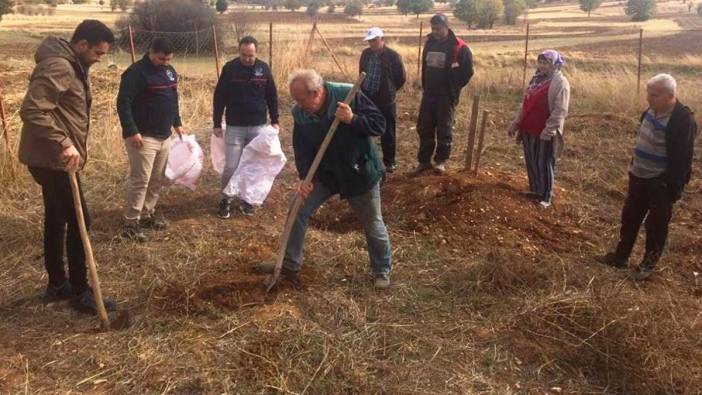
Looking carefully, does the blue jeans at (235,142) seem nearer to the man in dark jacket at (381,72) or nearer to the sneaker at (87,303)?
the man in dark jacket at (381,72)

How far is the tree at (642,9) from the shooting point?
51.5 m

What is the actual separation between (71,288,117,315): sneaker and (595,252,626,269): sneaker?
345 cm

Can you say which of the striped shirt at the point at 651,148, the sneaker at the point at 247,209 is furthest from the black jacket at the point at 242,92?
the striped shirt at the point at 651,148

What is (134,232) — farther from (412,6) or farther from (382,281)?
(412,6)

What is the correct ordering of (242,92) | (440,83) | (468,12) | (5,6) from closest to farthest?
(242,92) → (440,83) → (5,6) → (468,12)

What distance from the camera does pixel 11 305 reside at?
11.6ft

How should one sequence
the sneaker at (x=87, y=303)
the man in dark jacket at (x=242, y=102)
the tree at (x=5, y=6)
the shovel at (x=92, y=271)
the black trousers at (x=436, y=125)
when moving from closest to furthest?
1. the shovel at (x=92, y=271)
2. the sneaker at (x=87, y=303)
3. the man in dark jacket at (x=242, y=102)
4. the black trousers at (x=436, y=125)
5. the tree at (x=5, y=6)

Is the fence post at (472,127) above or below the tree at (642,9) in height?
below

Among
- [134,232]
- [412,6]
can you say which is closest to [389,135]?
[134,232]

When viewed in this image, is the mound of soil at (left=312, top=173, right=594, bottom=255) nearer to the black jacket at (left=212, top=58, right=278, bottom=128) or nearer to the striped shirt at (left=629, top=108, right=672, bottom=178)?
the striped shirt at (left=629, top=108, right=672, bottom=178)

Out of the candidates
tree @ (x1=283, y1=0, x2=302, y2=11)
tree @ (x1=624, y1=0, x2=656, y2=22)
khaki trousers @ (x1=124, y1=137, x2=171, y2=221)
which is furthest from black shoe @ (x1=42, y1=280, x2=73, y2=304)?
tree @ (x1=283, y1=0, x2=302, y2=11)

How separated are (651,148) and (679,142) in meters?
0.21

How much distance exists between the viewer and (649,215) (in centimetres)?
398

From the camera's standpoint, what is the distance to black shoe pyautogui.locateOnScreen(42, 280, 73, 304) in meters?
3.55
